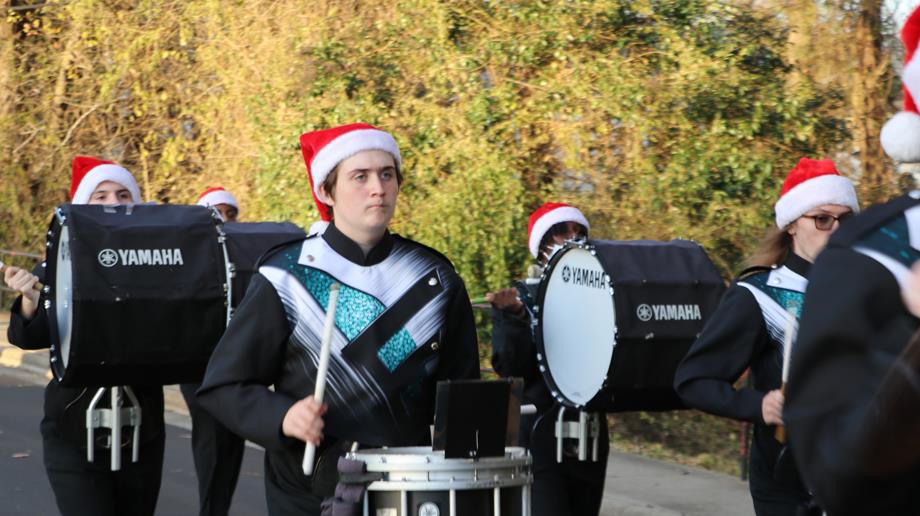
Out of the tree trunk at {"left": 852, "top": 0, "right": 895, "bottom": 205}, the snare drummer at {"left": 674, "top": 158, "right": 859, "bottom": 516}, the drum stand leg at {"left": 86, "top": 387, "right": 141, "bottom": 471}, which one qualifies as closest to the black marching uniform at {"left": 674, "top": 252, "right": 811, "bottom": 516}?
the snare drummer at {"left": 674, "top": 158, "right": 859, "bottom": 516}

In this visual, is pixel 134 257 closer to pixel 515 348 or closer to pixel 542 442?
pixel 515 348

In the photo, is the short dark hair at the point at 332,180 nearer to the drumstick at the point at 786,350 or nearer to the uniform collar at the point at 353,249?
the uniform collar at the point at 353,249

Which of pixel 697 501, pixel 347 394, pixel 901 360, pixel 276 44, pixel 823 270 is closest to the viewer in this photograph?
pixel 901 360

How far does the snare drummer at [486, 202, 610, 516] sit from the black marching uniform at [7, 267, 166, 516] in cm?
154

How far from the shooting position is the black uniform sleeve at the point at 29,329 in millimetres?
5531

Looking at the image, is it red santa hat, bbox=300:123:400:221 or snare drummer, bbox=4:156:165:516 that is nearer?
red santa hat, bbox=300:123:400:221

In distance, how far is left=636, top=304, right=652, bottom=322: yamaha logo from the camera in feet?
18.5

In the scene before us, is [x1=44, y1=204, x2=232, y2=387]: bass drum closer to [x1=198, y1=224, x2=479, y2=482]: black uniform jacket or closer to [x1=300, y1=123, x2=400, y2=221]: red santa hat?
[x1=300, y1=123, x2=400, y2=221]: red santa hat

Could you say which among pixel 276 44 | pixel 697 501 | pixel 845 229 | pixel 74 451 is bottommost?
pixel 697 501

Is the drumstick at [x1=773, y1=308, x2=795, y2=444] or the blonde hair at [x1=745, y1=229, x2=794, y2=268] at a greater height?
the blonde hair at [x1=745, y1=229, x2=794, y2=268]

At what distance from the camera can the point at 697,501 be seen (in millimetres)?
8234

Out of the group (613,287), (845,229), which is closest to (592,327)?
(613,287)

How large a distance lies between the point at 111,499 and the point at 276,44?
8654mm

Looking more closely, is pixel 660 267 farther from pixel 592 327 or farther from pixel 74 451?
pixel 74 451
